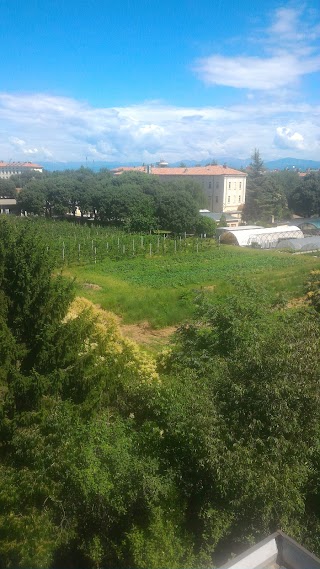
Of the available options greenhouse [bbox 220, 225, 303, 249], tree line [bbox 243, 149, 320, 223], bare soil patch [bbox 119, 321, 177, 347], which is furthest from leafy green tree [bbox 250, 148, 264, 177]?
bare soil patch [bbox 119, 321, 177, 347]

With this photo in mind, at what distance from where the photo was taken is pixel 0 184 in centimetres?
7138

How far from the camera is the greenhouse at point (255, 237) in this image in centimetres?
3859

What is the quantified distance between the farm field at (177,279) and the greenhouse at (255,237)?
3.00 m

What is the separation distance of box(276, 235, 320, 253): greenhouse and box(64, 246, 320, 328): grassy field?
342 centimetres

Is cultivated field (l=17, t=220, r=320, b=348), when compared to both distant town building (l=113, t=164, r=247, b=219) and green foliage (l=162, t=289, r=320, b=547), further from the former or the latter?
distant town building (l=113, t=164, r=247, b=219)

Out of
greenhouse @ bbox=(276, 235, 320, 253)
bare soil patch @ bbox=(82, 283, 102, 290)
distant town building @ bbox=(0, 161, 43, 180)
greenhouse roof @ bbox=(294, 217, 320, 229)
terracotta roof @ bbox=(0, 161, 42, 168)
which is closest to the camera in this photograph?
bare soil patch @ bbox=(82, 283, 102, 290)

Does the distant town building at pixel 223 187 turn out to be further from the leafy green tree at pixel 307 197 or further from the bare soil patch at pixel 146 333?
the bare soil patch at pixel 146 333

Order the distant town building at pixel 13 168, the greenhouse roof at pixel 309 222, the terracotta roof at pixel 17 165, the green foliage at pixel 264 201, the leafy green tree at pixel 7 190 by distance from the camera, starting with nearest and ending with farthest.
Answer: the greenhouse roof at pixel 309 222 < the green foliage at pixel 264 201 < the leafy green tree at pixel 7 190 < the distant town building at pixel 13 168 < the terracotta roof at pixel 17 165

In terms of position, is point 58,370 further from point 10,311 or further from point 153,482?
point 153,482

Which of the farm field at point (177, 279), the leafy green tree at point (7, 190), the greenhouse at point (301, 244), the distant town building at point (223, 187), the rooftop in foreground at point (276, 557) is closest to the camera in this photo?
the rooftop in foreground at point (276, 557)

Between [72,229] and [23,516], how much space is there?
35233 millimetres

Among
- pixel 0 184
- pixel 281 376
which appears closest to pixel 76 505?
pixel 281 376

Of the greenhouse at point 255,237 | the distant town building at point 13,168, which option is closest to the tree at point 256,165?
the greenhouse at point 255,237

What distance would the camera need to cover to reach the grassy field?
18.0 meters
